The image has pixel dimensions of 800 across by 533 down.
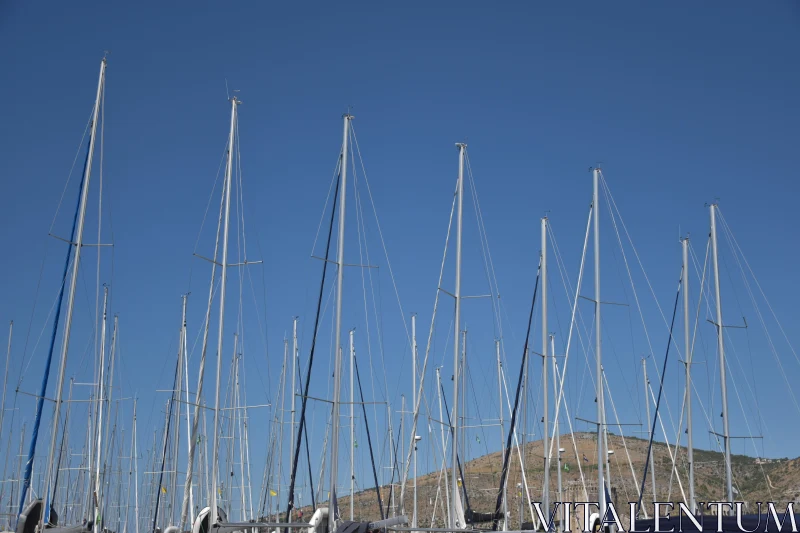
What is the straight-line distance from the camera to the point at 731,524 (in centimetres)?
2764

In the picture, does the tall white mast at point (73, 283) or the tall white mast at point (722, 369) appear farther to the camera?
the tall white mast at point (722, 369)

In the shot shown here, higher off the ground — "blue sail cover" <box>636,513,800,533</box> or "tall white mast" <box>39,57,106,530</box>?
"tall white mast" <box>39,57,106,530</box>

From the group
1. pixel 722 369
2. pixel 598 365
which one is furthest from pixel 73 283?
pixel 722 369

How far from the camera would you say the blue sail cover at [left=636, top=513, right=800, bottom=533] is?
27.0m

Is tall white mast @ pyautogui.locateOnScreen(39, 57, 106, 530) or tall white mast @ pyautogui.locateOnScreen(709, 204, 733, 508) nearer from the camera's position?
tall white mast @ pyautogui.locateOnScreen(39, 57, 106, 530)

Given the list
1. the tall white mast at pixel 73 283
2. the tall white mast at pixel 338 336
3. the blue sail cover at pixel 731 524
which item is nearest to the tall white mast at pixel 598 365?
the blue sail cover at pixel 731 524

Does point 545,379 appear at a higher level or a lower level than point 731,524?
higher

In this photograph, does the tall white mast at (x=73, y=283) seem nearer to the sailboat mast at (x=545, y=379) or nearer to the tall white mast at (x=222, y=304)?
the tall white mast at (x=222, y=304)

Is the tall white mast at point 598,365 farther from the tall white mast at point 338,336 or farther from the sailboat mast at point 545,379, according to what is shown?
the tall white mast at point 338,336

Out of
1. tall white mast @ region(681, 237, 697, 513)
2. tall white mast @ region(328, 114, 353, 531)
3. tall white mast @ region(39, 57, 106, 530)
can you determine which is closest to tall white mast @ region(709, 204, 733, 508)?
tall white mast @ region(681, 237, 697, 513)

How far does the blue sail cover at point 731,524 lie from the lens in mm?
26953

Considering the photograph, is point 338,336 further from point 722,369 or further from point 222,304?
point 722,369

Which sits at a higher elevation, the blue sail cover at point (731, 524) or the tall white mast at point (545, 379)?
the tall white mast at point (545, 379)

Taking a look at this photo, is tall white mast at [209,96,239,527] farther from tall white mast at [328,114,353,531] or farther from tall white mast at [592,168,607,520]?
tall white mast at [592,168,607,520]
